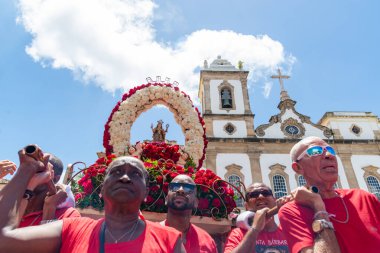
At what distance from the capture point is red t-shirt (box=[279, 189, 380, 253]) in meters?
2.13

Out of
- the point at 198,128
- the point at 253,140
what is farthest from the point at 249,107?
the point at 198,128

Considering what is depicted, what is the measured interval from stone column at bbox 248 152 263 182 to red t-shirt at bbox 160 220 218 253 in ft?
58.7

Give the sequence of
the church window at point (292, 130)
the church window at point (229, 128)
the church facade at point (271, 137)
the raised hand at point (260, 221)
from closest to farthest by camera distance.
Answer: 1. the raised hand at point (260, 221)
2. the church facade at point (271, 137)
3. the church window at point (229, 128)
4. the church window at point (292, 130)

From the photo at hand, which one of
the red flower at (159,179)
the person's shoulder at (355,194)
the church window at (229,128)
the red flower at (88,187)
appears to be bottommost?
the person's shoulder at (355,194)

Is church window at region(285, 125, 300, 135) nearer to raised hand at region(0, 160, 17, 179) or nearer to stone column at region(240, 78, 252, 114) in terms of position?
stone column at region(240, 78, 252, 114)

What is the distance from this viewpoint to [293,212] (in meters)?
2.34

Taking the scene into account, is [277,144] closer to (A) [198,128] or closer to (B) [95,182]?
(A) [198,128]

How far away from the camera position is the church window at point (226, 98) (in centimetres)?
2478

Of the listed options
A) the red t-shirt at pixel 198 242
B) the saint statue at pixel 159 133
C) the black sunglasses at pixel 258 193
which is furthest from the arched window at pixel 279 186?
the red t-shirt at pixel 198 242

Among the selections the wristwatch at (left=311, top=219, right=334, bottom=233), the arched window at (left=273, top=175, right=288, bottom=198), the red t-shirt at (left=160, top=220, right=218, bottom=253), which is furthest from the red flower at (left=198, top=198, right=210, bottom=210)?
the arched window at (left=273, top=175, right=288, bottom=198)

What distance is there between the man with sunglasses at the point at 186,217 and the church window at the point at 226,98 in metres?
21.4

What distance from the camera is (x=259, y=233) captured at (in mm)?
3283

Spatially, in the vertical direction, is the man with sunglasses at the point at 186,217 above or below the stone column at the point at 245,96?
below

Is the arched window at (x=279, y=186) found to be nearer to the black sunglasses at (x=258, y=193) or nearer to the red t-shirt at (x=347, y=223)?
the black sunglasses at (x=258, y=193)
